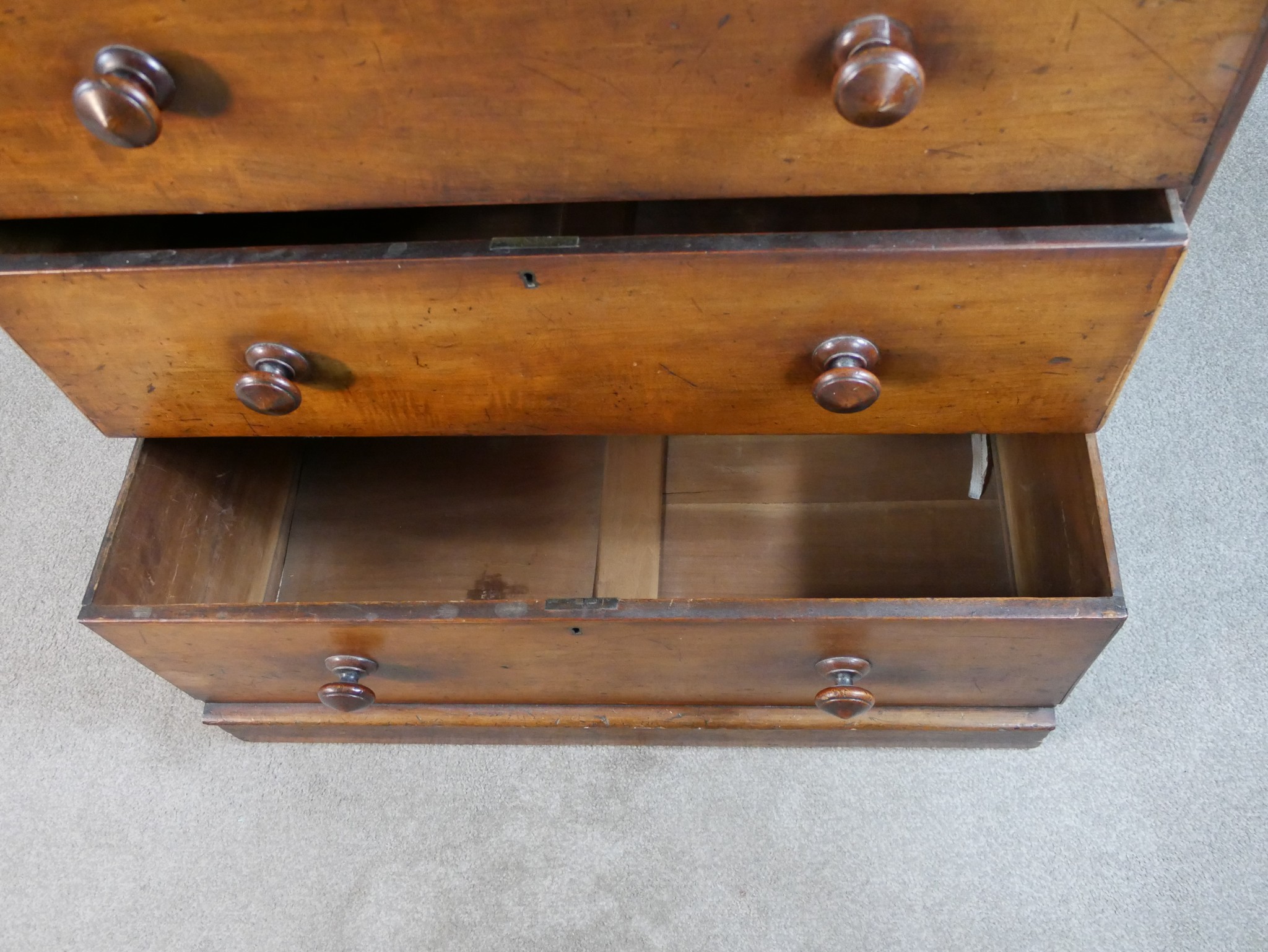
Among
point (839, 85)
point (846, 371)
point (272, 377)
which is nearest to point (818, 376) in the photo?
point (846, 371)

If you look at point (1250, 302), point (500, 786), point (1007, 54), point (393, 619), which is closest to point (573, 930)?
point (500, 786)

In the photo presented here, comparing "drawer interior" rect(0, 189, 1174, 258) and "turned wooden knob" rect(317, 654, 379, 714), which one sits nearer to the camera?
"drawer interior" rect(0, 189, 1174, 258)

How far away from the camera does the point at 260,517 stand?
103 centimetres

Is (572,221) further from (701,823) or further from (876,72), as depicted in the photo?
(701,823)

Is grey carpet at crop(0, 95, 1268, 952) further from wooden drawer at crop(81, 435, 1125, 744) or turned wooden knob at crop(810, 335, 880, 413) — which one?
turned wooden knob at crop(810, 335, 880, 413)

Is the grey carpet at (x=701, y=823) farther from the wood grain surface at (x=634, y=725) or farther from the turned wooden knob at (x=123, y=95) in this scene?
the turned wooden knob at (x=123, y=95)

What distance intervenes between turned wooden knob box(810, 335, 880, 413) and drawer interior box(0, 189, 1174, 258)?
71 mm

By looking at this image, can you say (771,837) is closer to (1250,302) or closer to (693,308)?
(693,308)

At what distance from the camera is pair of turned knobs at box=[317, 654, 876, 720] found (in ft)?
2.62

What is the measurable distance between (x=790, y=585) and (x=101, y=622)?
0.54m

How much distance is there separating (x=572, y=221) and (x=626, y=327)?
151 millimetres

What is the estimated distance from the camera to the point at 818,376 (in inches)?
27.5

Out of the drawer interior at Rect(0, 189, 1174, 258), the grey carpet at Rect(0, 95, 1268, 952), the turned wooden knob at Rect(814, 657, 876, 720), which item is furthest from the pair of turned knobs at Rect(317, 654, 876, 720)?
the drawer interior at Rect(0, 189, 1174, 258)

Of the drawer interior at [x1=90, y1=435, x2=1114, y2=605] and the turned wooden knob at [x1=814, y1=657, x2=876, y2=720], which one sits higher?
the drawer interior at [x1=90, y1=435, x2=1114, y2=605]
